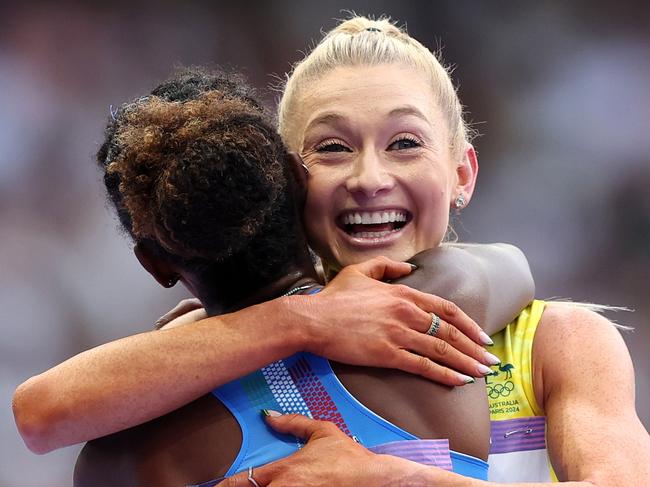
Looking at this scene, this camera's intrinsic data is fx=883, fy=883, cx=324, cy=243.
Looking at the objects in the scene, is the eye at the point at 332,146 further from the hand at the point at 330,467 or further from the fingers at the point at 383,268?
the hand at the point at 330,467

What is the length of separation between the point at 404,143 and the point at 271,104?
7.98 feet

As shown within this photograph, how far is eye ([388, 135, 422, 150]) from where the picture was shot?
1.81m

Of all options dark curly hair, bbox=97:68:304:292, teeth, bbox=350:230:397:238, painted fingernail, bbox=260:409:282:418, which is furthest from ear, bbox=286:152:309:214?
painted fingernail, bbox=260:409:282:418

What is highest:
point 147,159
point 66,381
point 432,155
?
point 147,159

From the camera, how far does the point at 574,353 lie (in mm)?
1616

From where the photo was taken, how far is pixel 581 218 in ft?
14.5

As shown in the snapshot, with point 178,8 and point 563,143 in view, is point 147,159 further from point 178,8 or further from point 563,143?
point 563,143

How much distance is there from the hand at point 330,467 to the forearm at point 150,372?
0.49 ft

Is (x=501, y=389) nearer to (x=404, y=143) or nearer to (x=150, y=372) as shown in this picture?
(x=404, y=143)

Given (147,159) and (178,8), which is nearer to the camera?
(147,159)

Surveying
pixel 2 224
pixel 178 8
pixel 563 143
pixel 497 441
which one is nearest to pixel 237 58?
pixel 178 8

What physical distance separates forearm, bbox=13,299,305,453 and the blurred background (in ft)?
7.89

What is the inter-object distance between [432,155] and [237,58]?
279 centimetres

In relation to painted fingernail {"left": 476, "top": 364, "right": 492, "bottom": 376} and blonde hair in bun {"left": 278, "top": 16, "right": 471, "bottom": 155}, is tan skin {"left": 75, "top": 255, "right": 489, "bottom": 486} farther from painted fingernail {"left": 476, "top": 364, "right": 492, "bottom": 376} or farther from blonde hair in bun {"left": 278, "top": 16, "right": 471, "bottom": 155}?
blonde hair in bun {"left": 278, "top": 16, "right": 471, "bottom": 155}
